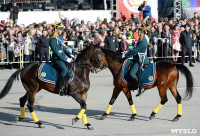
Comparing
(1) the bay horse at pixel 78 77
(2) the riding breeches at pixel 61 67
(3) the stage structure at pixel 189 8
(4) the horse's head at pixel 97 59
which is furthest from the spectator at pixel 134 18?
(2) the riding breeches at pixel 61 67

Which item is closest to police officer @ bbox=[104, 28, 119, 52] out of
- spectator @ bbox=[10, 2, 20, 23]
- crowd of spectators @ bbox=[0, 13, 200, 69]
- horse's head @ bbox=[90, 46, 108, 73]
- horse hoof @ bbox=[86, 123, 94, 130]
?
crowd of spectators @ bbox=[0, 13, 200, 69]

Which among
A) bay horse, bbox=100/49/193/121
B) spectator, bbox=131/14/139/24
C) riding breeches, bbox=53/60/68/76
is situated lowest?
bay horse, bbox=100/49/193/121

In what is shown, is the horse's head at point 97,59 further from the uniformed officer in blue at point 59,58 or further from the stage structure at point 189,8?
the stage structure at point 189,8

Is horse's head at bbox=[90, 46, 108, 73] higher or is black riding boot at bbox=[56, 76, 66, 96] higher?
horse's head at bbox=[90, 46, 108, 73]

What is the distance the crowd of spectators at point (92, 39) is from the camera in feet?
69.7

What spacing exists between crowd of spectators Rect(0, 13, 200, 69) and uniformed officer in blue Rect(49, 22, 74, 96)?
10163mm

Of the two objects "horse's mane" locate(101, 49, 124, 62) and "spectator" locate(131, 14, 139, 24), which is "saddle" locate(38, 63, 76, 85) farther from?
"spectator" locate(131, 14, 139, 24)

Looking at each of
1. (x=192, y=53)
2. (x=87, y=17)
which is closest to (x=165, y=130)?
(x=192, y=53)

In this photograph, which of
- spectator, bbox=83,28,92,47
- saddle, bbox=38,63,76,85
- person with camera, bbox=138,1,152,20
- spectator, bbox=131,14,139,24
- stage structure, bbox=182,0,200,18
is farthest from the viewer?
stage structure, bbox=182,0,200,18

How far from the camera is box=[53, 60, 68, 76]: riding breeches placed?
33.5ft

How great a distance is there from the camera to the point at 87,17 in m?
26.3

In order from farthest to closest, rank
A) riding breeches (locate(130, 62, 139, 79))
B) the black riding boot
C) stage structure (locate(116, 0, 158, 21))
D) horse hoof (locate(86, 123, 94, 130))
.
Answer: stage structure (locate(116, 0, 158, 21)) → riding breeches (locate(130, 62, 139, 79)) → the black riding boot → horse hoof (locate(86, 123, 94, 130))

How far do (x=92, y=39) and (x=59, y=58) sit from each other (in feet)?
37.6

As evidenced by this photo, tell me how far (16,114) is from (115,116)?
9.12ft
